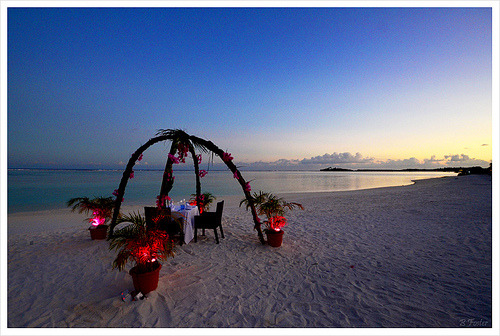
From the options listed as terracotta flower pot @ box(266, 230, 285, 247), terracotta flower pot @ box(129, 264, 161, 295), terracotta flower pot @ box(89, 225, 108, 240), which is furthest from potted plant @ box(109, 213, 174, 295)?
terracotta flower pot @ box(89, 225, 108, 240)

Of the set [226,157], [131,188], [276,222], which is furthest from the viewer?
[131,188]

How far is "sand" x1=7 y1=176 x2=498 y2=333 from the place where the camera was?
3031 millimetres

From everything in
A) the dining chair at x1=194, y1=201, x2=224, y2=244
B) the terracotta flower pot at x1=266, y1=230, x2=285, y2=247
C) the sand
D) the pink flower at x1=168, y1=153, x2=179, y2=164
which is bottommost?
the sand

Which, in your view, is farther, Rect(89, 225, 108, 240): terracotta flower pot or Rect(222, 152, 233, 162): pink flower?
Rect(89, 225, 108, 240): terracotta flower pot

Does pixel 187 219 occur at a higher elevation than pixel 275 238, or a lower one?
higher

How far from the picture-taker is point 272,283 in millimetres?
3965

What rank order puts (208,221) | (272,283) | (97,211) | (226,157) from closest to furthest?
1. (272,283)
2. (226,157)
3. (208,221)
4. (97,211)

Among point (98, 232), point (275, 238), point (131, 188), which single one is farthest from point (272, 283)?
point (131, 188)

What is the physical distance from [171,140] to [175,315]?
157 inches

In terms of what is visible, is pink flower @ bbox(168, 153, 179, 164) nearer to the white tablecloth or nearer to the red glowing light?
the white tablecloth

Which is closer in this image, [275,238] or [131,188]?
[275,238]

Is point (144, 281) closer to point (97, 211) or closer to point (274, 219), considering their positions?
point (274, 219)

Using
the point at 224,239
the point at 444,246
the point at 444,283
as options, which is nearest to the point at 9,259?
the point at 224,239

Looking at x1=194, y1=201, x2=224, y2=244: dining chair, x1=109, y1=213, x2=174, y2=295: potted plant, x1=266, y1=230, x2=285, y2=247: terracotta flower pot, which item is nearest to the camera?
x1=109, y1=213, x2=174, y2=295: potted plant
